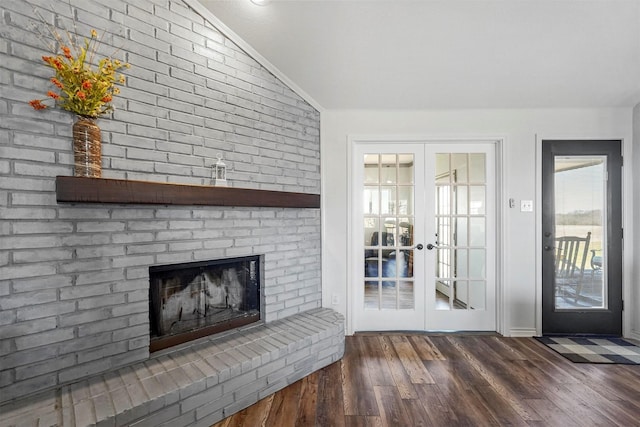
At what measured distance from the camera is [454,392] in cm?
214

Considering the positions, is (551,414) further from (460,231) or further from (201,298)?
A: (201,298)

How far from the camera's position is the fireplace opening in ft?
6.91

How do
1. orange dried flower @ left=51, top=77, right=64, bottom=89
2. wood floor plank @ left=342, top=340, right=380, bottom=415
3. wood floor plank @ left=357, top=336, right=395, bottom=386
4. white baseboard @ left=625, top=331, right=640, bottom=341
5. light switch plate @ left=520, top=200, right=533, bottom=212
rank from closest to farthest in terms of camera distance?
1. orange dried flower @ left=51, top=77, right=64, bottom=89
2. wood floor plank @ left=342, top=340, right=380, bottom=415
3. wood floor plank @ left=357, top=336, right=395, bottom=386
4. white baseboard @ left=625, top=331, right=640, bottom=341
5. light switch plate @ left=520, top=200, right=533, bottom=212

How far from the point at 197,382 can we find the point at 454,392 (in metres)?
1.67

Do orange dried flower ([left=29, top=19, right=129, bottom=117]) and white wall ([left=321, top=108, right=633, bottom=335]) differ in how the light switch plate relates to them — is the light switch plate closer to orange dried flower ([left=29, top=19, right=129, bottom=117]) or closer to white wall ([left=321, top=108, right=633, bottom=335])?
white wall ([left=321, top=108, right=633, bottom=335])

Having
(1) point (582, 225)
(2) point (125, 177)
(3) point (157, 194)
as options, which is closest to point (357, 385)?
(3) point (157, 194)

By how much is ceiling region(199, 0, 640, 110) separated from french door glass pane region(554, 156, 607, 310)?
0.64 metres

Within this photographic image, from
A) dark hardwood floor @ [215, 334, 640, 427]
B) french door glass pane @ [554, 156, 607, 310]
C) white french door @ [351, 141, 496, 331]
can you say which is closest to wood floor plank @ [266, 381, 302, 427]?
dark hardwood floor @ [215, 334, 640, 427]

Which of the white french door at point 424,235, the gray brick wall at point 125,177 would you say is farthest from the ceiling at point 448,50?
the white french door at point 424,235

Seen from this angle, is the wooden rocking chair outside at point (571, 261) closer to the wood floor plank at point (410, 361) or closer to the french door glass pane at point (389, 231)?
the french door glass pane at point (389, 231)

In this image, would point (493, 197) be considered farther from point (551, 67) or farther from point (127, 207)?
point (127, 207)

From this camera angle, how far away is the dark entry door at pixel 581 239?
3090 millimetres

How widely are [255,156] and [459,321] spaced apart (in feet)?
A: 8.49

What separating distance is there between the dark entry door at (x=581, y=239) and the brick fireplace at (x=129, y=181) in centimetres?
251
